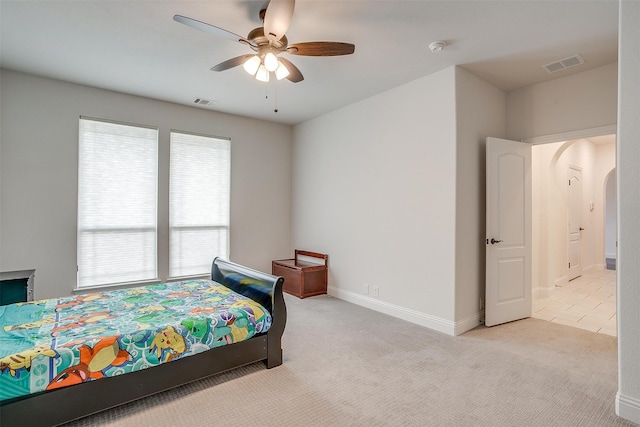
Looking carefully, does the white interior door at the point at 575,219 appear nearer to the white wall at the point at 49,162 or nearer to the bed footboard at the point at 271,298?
the bed footboard at the point at 271,298

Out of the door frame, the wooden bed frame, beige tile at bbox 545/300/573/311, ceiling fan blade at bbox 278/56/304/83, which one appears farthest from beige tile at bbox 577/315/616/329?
ceiling fan blade at bbox 278/56/304/83

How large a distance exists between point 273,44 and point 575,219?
6.34 m

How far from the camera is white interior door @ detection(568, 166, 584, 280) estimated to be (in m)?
5.77

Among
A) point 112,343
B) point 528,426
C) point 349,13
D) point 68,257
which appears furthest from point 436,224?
point 68,257

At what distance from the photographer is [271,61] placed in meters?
2.39

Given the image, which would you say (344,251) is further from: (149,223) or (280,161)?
(149,223)

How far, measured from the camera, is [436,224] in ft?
11.7

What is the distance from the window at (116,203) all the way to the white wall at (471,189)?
3908 mm

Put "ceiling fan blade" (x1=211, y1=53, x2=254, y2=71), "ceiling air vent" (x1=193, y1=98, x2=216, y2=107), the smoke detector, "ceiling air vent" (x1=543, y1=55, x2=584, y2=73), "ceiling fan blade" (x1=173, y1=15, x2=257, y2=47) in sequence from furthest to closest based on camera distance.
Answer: "ceiling air vent" (x1=193, y1=98, x2=216, y2=107)
"ceiling air vent" (x1=543, y1=55, x2=584, y2=73)
the smoke detector
"ceiling fan blade" (x1=211, y1=53, x2=254, y2=71)
"ceiling fan blade" (x1=173, y1=15, x2=257, y2=47)

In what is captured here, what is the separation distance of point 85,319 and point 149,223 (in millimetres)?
2276

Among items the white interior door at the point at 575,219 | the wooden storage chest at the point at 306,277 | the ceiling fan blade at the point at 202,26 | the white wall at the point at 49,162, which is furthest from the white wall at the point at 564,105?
the white wall at the point at 49,162

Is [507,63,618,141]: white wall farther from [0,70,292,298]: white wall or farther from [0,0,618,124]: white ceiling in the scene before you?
[0,70,292,298]: white wall

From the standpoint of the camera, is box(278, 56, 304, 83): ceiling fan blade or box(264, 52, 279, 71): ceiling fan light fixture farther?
box(278, 56, 304, 83): ceiling fan blade

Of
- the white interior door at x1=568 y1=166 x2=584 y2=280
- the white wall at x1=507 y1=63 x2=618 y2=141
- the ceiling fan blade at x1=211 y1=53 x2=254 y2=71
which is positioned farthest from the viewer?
the white interior door at x1=568 y1=166 x2=584 y2=280
